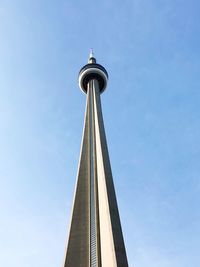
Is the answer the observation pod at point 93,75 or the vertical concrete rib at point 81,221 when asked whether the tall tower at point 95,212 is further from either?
the observation pod at point 93,75

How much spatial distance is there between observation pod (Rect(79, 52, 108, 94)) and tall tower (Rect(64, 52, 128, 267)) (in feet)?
25.4

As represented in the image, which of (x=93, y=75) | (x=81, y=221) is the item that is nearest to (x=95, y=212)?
(x=81, y=221)

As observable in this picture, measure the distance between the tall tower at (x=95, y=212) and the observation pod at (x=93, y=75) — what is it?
25.4ft

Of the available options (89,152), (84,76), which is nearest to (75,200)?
(89,152)

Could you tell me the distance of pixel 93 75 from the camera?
161ft

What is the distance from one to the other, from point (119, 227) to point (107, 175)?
5.47 meters

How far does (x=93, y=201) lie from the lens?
3278 centimetres

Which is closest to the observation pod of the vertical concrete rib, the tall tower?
the tall tower

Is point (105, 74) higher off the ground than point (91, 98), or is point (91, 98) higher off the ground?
point (105, 74)

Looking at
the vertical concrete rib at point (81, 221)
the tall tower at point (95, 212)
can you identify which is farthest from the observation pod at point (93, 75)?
the vertical concrete rib at point (81, 221)

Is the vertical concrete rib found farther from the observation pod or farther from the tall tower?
the observation pod

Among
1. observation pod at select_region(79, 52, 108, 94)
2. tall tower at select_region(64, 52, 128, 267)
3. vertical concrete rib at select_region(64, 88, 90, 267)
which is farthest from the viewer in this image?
observation pod at select_region(79, 52, 108, 94)

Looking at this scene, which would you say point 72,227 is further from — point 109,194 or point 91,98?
point 91,98

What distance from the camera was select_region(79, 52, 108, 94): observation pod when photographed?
48.9 meters
